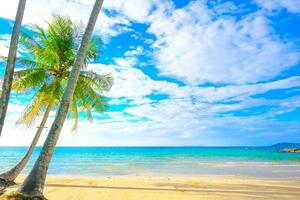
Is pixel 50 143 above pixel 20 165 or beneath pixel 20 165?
beneath

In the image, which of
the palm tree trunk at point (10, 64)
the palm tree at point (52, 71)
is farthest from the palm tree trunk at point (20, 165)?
the palm tree trunk at point (10, 64)

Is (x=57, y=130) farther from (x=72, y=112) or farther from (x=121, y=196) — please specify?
(x=72, y=112)

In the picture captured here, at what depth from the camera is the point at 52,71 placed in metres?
13.0

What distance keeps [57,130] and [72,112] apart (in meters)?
7.30

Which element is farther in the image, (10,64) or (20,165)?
(20,165)

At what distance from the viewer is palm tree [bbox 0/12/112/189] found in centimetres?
1253

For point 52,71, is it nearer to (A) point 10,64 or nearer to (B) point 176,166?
(A) point 10,64

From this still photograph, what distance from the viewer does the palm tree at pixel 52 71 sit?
12.5m

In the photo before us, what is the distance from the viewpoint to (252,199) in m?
11.8

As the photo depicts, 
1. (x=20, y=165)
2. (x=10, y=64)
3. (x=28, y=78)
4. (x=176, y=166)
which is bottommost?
(x=20, y=165)

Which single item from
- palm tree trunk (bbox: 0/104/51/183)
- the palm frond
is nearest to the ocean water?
palm tree trunk (bbox: 0/104/51/183)

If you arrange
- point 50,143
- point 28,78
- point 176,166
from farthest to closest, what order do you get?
point 176,166, point 28,78, point 50,143

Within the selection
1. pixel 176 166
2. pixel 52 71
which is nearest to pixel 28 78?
pixel 52 71

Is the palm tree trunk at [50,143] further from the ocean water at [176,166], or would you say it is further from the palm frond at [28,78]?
the ocean water at [176,166]
